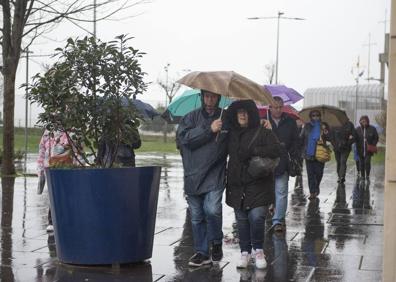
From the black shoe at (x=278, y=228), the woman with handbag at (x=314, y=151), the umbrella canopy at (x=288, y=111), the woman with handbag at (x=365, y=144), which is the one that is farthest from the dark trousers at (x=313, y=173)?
the woman with handbag at (x=365, y=144)

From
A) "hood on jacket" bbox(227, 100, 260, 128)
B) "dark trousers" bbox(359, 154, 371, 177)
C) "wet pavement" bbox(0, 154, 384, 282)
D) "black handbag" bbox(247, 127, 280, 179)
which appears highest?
"hood on jacket" bbox(227, 100, 260, 128)

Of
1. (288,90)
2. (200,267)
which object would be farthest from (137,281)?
(288,90)

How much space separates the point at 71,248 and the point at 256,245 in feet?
6.19

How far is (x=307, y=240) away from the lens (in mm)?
9852

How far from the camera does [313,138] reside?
1529 cm

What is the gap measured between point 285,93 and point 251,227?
15.7ft

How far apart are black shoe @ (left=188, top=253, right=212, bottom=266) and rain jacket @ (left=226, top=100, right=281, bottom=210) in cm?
63

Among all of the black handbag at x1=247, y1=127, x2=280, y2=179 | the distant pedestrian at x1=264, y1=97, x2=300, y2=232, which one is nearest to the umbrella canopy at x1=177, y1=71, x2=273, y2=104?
the black handbag at x1=247, y1=127, x2=280, y2=179

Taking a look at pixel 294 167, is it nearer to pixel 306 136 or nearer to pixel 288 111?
pixel 288 111

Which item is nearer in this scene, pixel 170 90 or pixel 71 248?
pixel 71 248

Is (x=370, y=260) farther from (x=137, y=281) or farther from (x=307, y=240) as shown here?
(x=137, y=281)

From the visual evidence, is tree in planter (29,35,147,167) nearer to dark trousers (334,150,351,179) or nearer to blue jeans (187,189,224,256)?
blue jeans (187,189,224,256)

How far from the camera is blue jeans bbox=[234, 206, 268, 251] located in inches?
308

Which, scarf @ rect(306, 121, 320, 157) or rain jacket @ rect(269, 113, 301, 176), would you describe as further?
scarf @ rect(306, 121, 320, 157)
